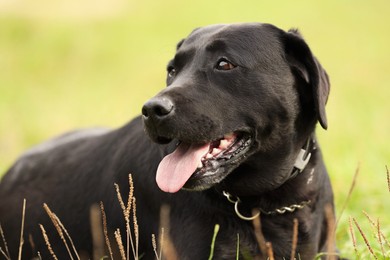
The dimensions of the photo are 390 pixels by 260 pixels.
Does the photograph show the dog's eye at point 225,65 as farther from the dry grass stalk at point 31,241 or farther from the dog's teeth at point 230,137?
the dry grass stalk at point 31,241

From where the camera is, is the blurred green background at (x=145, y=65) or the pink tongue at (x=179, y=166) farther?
Result: the blurred green background at (x=145, y=65)

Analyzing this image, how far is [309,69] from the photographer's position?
4.16m

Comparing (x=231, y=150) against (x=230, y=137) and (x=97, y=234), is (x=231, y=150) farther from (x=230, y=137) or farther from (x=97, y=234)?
(x=97, y=234)

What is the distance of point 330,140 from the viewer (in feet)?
31.8

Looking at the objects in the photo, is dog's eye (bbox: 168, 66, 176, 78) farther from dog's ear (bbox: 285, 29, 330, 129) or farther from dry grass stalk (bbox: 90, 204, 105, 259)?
dry grass stalk (bbox: 90, 204, 105, 259)

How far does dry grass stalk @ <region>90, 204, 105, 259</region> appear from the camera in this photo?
15.0ft

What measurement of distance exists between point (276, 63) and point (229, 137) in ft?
1.67

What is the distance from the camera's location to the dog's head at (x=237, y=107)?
12.5 feet

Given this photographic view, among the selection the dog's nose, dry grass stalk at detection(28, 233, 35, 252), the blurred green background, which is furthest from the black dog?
the blurred green background

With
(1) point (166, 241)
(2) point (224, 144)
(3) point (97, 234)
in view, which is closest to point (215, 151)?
(2) point (224, 144)

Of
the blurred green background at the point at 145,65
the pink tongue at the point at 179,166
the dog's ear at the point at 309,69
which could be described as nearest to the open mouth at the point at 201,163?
the pink tongue at the point at 179,166

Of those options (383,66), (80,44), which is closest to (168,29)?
(80,44)

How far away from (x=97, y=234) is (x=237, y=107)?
4.12 feet

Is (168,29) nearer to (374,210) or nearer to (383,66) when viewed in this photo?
(383,66)
